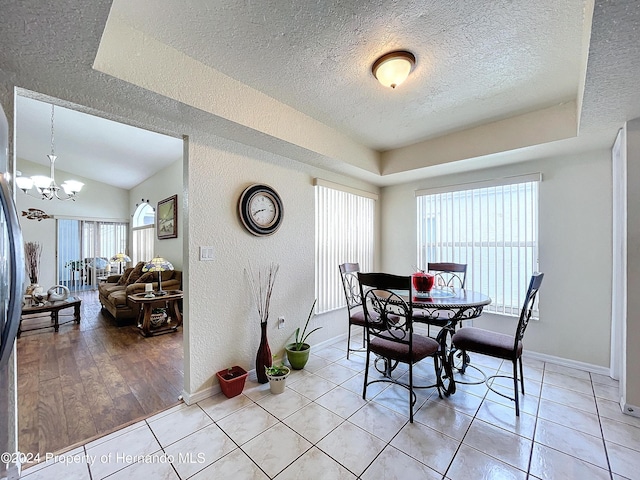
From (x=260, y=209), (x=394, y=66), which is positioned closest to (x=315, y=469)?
(x=260, y=209)

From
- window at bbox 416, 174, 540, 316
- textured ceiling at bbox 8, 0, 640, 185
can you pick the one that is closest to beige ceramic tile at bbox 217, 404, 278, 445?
textured ceiling at bbox 8, 0, 640, 185

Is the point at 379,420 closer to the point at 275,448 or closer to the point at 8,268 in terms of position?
the point at 275,448

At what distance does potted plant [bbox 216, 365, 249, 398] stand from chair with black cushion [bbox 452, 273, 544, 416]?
6.05 feet

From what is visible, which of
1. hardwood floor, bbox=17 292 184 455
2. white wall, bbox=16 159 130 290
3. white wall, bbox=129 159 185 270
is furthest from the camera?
white wall, bbox=16 159 130 290

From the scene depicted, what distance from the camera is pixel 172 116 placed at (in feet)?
6.52

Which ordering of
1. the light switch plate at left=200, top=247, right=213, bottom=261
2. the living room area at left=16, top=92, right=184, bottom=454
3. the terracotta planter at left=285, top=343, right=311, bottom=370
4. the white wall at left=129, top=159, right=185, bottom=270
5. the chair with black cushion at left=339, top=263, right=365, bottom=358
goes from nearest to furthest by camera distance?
the living room area at left=16, top=92, right=184, bottom=454 < the light switch plate at left=200, top=247, right=213, bottom=261 < the terracotta planter at left=285, top=343, right=311, bottom=370 < the chair with black cushion at left=339, top=263, right=365, bottom=358 < the white wall at left=129, top=159, right=185, bottom=270

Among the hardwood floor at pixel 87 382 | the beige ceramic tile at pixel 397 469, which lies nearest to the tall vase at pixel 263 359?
the hardwood floor at pixel 87 382

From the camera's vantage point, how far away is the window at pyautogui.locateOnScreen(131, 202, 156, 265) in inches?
265

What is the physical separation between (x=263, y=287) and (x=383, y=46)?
2.20 metres

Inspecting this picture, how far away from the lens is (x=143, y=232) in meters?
7.15

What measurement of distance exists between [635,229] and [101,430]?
13.5 feet

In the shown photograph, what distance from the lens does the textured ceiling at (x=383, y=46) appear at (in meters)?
1.41

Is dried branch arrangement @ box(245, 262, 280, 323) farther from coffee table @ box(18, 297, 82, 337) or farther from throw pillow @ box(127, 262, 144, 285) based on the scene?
throw pillow @ box(127, 262, 144, 285)

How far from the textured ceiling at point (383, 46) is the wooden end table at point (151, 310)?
339cm
